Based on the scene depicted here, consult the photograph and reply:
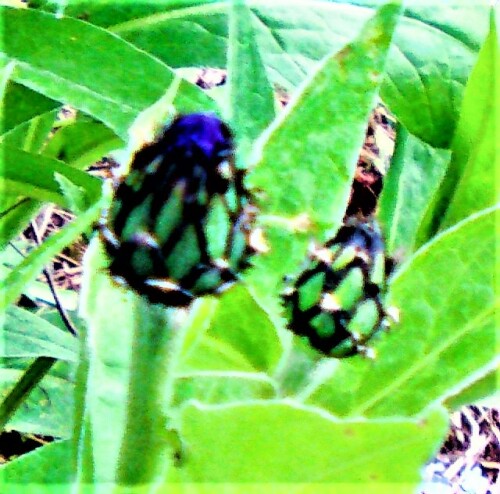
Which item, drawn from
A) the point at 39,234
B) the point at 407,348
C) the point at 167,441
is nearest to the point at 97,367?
the point at 167,441

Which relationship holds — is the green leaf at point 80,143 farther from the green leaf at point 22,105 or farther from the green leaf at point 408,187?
the green leaf at point 408,187

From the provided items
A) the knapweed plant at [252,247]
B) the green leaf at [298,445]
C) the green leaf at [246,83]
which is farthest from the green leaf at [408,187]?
the green leaf at [298,445]

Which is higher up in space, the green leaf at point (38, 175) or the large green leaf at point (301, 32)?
the large green leaf at point (301, 32)

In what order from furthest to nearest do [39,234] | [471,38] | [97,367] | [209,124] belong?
[39,234] → [471,38] → [97,367] → [209,124]

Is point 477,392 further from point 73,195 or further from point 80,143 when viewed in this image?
point 80,143

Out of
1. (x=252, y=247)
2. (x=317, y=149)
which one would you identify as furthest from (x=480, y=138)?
(x=252, y=247)

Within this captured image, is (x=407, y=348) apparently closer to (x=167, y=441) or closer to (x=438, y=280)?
(x=438, y=280)

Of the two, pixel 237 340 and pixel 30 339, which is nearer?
pixel 237 340
